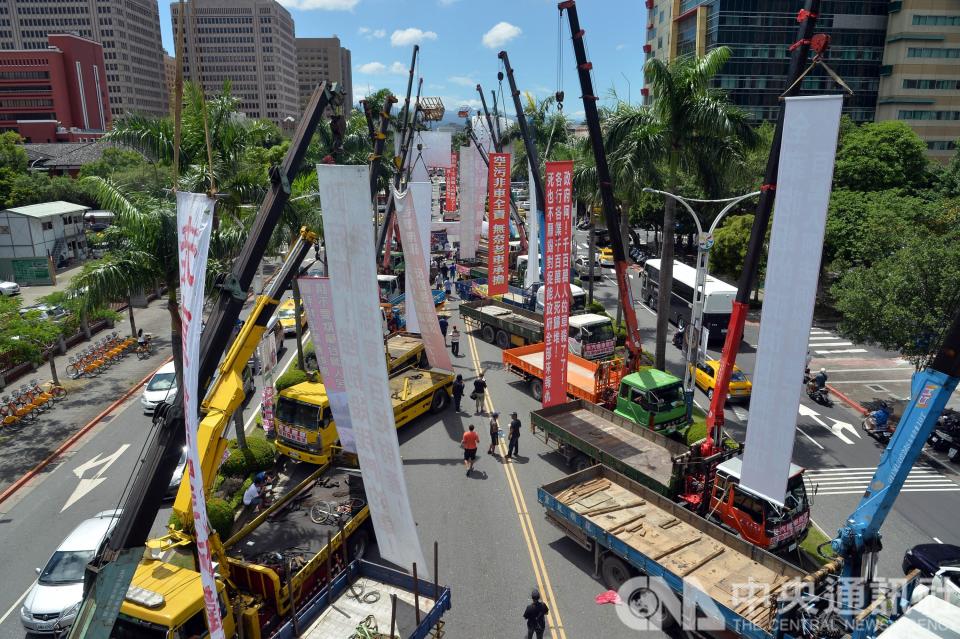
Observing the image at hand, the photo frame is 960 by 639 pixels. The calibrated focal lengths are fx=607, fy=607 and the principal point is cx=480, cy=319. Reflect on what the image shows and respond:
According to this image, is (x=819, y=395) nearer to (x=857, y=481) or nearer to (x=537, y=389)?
(x=857, y=481)

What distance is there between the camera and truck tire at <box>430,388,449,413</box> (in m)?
21.8

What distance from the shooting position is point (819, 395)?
75.0 feet

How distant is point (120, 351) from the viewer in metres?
29.0

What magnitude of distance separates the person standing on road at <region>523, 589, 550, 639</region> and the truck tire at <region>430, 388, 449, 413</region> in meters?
11.5

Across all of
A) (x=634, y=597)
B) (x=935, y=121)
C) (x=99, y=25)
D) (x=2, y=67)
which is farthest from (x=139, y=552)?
(x=99, y=25)

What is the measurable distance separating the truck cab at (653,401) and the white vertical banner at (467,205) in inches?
1003

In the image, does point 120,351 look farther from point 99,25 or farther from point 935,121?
point 99,25

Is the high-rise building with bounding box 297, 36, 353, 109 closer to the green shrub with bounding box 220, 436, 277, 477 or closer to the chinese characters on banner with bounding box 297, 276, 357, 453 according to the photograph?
the green shrub with bounding box 220, 436, 277, 477

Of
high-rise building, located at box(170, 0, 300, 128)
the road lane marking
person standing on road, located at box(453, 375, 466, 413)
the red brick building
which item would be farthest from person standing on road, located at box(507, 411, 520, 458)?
high-rise building, located at box(170, 0, 300, 128)

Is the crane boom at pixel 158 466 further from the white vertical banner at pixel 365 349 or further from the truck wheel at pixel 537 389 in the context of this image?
the truck wheel at pixel 537 389

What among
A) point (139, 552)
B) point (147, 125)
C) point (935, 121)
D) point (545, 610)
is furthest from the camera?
point (935, 121)

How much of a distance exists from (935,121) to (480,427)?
66077 millimetres

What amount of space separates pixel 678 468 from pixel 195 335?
36.2 ft

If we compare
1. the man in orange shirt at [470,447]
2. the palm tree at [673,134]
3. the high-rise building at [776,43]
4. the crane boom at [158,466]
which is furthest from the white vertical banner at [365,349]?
the high-rise building at [776,43]
